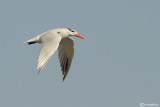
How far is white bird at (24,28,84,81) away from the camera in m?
18.4

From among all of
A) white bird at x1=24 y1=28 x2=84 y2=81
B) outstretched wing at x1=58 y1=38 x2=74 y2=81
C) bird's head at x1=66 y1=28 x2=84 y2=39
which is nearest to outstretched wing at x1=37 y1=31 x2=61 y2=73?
white bird at x1=24 y1=28 x2=84 y2=81

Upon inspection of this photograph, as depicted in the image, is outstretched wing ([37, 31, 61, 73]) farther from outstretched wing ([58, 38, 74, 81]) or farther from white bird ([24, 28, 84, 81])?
outstretched wing ([58, 38, 74, 81])

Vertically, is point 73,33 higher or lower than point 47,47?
higher

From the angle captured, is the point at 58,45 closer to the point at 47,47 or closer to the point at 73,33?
the point at 47,47

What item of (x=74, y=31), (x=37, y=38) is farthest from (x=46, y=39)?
(x=74, y=31)

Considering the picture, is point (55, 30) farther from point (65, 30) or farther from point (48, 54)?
point (48, 54)

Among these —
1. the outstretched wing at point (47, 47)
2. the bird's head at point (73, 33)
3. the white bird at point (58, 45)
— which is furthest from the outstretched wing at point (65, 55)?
the outstretched wing at point (47, 47)

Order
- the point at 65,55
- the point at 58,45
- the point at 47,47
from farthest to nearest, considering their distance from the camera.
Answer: the point at 65,55
the point at 58,45
the point at 47,47

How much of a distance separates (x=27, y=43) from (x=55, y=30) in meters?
1.39

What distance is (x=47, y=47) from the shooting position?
19078 mm

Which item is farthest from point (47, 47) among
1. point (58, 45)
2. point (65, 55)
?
point (65, 55)

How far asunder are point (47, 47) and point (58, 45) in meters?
0.46

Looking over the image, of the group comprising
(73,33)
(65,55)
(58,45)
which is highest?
(73,33)

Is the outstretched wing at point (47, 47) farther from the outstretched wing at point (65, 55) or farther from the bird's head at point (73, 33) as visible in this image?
the outstretched wing at point (65, 55)
